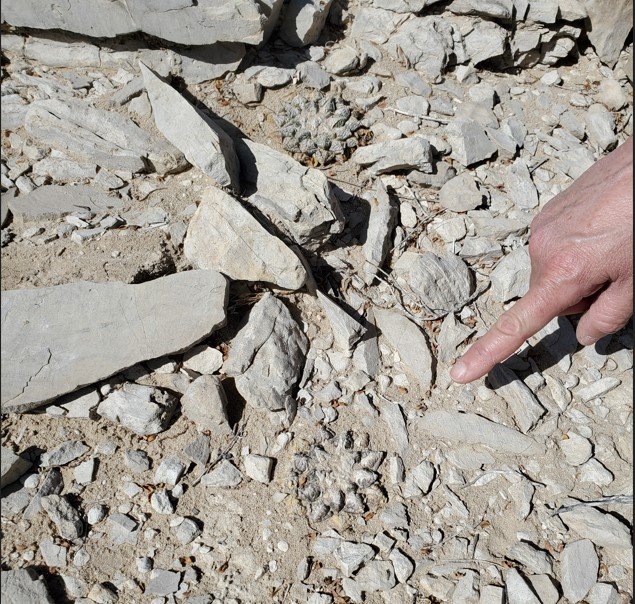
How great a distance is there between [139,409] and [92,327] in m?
0.42

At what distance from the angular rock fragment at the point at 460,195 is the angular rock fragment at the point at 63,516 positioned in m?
2.44

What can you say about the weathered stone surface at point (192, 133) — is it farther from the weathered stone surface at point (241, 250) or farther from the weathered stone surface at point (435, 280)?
the weathered stone surface at point (435, 280)

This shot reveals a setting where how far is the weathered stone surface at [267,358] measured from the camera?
259 centimetres

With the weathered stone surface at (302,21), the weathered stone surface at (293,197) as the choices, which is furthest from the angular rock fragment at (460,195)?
the weathered stone surface at (302,21)

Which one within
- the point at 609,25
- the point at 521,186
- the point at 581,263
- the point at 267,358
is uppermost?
the point at 609,25

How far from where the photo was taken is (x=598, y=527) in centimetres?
244

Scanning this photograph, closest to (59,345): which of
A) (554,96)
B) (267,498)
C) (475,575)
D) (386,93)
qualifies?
(267,498)

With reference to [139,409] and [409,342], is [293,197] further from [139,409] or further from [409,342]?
[139,409]

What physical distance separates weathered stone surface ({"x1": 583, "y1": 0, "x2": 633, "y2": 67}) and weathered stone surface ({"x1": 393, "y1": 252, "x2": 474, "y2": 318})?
2241 millimetres

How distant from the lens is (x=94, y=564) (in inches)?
87.6

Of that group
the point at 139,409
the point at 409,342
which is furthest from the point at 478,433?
the point at 139,409

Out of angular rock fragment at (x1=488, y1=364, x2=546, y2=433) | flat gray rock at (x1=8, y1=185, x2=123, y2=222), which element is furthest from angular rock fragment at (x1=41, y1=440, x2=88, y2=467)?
angular rock fragment at (x1=488, y1=364, x2=546, y2=433)

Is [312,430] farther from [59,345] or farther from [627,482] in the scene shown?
[627,482]

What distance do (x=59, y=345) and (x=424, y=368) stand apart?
1689 mm
